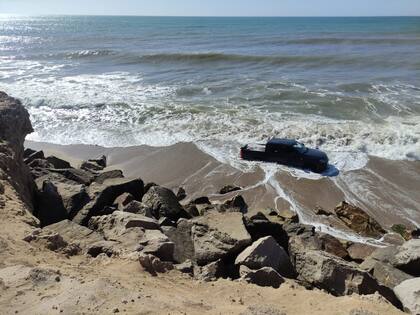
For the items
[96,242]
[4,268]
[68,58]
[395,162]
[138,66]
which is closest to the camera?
[4,268]

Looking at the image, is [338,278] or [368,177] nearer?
[338,278]

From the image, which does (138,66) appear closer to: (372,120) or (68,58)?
(68,58)

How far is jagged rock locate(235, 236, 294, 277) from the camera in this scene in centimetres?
822

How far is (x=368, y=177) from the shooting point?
56.4ft

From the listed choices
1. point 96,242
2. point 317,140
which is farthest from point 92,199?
point 317,140

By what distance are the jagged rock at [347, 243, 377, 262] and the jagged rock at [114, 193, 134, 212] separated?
5955mm

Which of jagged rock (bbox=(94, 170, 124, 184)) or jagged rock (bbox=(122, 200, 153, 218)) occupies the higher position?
jagged rock (bbox=(122, 200, 153, 218))

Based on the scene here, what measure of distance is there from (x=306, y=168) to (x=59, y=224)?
35.8 feet

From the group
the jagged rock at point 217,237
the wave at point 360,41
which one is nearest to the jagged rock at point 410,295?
the jagged rock at point 217,237

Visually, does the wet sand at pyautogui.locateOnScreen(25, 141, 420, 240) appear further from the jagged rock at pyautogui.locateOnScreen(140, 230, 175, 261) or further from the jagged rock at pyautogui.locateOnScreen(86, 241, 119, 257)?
the jagged rock at pyautogui.locateOnScreen(86, 241, 119, 257)

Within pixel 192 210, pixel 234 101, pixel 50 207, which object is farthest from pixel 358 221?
pixel 234 101

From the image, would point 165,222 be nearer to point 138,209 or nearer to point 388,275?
point 138,209

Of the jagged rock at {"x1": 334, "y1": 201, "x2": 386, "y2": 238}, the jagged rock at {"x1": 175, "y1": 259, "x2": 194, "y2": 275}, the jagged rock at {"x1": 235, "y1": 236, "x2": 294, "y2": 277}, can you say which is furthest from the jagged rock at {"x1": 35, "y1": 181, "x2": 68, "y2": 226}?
the jagged rock at {"x1": 334, "y1": 201, "x2": 386, "y2": 238}

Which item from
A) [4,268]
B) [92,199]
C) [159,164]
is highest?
[4,268]
